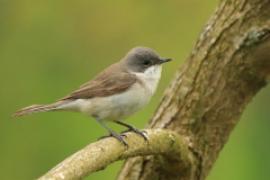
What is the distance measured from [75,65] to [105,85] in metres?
1.97

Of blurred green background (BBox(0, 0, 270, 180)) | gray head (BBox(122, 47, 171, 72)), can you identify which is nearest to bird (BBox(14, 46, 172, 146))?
gray head (BBox(122, 47, 171, 72))

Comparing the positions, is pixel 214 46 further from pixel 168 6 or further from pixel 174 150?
pixel 168 6

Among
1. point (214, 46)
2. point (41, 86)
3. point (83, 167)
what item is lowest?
point (41, 86)

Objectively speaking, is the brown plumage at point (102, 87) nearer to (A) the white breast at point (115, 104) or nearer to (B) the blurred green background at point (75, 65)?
(A) the white breast at point (115, 104)

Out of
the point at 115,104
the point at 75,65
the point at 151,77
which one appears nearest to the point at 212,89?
the point at 151,77

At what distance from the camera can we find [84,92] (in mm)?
4523

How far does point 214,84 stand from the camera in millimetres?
4754

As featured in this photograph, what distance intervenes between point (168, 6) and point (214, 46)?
7.37ft

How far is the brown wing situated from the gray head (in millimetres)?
146

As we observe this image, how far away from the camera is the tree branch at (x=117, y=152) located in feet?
11.1

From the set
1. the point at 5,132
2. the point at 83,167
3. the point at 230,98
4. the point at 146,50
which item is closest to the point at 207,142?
the point at 230,98

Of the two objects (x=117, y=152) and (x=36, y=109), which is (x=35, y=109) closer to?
(x=36, y=109)

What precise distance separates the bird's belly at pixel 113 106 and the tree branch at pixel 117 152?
0.20 meters

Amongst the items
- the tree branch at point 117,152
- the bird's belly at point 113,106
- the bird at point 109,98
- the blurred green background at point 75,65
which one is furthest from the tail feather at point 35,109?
the blurred green background at point 75,65
